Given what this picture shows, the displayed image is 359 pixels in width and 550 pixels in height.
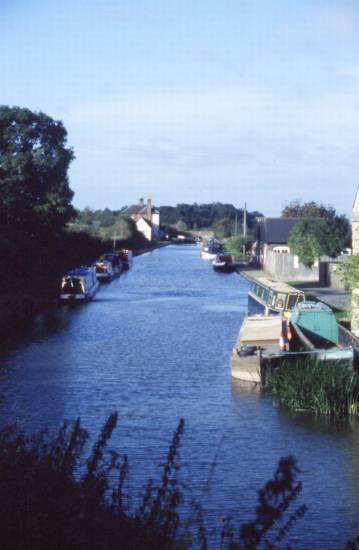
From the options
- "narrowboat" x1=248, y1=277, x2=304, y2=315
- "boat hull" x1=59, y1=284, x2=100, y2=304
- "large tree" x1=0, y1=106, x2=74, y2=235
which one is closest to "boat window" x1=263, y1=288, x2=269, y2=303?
"narrowboat" x1=248, y1=277, x2=304, y2=315

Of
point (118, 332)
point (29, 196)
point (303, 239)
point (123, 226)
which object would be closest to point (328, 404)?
point (118, 332)

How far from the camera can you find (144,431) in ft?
60.6

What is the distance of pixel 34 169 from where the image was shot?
52.5 meters

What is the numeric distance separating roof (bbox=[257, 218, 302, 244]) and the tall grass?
56.1 meters

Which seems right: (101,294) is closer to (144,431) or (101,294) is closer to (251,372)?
(251,372)

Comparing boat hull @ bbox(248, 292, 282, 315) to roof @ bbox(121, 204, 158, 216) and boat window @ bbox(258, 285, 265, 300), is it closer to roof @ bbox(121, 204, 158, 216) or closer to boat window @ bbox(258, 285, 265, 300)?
boat window @ bbox(258, 285, 265, 300)

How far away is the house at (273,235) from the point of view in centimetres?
7588

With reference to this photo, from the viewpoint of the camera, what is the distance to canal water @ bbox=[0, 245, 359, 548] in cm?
1437

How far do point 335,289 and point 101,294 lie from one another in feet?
45.8

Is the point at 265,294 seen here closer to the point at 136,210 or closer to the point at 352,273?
the point at 352,273

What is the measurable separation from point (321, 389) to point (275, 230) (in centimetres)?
5893

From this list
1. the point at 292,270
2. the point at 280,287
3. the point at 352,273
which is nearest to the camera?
the point at 352,273

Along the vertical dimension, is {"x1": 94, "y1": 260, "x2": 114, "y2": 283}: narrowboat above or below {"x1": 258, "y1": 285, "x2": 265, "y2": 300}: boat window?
below

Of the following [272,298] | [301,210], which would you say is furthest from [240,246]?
[272,298]
